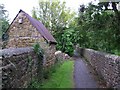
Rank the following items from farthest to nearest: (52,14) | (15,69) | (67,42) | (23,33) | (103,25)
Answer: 1. (52,14)
2. (67,42)
3. (23,33)
4. (103,25)
5. (15,69)

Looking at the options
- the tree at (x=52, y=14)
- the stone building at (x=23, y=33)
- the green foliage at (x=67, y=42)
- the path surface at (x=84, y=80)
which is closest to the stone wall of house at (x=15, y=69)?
the path surface at (x=84, y=80)

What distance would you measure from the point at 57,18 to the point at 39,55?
35494mm

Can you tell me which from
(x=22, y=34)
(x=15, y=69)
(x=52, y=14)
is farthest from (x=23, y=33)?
(x=52, y=14)

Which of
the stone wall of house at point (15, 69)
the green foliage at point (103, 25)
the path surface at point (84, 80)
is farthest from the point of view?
the green foliage at point (103, 25)

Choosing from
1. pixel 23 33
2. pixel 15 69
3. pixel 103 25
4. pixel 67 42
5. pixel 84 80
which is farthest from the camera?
pixel 67 42

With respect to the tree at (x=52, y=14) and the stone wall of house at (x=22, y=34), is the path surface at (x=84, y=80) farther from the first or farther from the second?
the tree at (x=52, y=14)

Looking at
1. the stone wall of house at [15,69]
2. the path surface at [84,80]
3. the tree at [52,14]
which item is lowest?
the path surface at [84,80]

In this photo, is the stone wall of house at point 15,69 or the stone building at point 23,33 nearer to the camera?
the stone wall of house at point 15,69

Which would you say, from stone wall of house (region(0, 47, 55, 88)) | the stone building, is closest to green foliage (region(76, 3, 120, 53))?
the stone building

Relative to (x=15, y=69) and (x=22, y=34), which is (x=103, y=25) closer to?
(x=15, y=69)

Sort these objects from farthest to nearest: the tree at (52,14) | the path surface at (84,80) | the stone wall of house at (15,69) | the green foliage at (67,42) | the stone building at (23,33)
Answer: the tree at (52,14) → the green foliage at (67,42) → the stone building at (23,33) → the path surface at (84,80) → the stone wall of house at (15,69)

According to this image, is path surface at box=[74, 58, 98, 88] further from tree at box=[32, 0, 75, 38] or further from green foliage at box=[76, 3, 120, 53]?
tree at box=[32, 0, 75, 38]

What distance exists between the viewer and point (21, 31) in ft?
71.3

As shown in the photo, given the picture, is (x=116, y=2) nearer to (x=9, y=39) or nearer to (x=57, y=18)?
(x=9, y=39)
